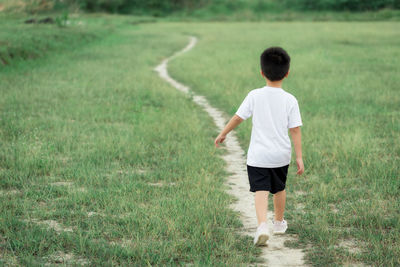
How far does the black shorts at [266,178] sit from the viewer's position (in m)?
3.51

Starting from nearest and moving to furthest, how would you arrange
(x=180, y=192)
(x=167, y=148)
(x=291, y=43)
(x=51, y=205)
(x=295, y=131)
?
(x=295, y=131), (x=51, y=205), (x=180, y=192), (x=167, y=148), (x=291, y=43)

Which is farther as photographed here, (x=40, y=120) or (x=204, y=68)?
(x=204, y=68)

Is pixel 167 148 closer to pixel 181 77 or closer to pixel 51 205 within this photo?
pixel 51 205

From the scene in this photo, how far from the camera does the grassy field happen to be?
345cm

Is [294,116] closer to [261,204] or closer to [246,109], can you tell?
[246,109]

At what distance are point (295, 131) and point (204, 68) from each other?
11093 millimetres

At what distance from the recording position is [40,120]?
292 inches

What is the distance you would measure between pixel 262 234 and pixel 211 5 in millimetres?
62719

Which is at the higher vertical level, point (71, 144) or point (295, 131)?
point (295, 131)

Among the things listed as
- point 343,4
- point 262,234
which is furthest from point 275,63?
point 343,4

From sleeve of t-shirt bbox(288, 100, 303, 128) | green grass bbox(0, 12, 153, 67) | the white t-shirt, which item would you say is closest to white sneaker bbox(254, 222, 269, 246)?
the white t-shirt

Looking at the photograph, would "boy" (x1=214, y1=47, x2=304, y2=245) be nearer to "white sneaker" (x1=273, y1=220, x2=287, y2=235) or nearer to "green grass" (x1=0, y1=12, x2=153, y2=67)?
"white sneaker" (x1=273, y1=220, x2=287, y2=235)

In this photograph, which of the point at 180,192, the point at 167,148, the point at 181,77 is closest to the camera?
the point at 180,192

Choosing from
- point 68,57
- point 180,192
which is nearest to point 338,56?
point 68,57
